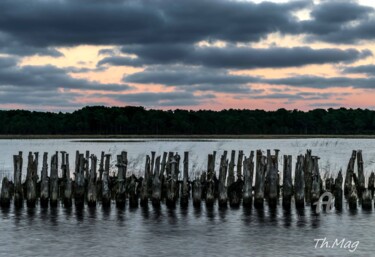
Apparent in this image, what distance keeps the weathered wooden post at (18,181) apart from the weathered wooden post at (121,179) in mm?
3971

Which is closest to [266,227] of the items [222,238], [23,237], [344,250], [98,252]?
[222,238]

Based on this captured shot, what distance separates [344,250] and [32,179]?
13.0m

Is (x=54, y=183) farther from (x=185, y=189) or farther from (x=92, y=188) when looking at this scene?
(x=185, y=189)

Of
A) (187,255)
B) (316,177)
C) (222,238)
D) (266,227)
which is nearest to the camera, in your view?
(187,255)

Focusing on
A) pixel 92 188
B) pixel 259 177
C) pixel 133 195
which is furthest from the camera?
pixel 133 195

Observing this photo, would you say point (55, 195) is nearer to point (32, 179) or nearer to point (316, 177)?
point (32, 179)

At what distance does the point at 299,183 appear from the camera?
2684 centimetres

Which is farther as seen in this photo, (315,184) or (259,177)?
(315,184)

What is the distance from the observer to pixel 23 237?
22.8 meters

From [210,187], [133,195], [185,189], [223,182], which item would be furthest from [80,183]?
[223,182]

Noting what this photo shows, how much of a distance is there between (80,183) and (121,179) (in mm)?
1702

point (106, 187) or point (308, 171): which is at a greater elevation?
point (308, 171)

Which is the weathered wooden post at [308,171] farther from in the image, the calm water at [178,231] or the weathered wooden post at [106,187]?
the weathered wooden post at [106,187]

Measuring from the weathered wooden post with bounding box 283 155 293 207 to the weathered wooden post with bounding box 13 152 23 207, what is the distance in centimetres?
1058
